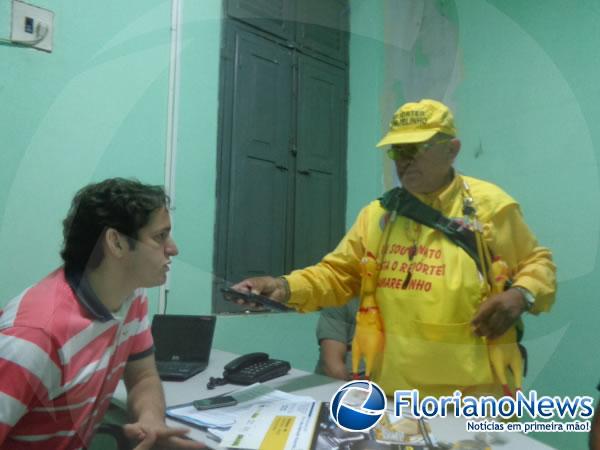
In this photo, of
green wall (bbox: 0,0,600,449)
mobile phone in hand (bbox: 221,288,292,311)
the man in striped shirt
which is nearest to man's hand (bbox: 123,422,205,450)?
the man in striped shirt

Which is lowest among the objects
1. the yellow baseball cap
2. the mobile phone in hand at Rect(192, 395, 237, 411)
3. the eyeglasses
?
the mobile phone in hand at Rect(192, 395, 237, 411)

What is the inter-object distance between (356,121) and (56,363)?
0.97m

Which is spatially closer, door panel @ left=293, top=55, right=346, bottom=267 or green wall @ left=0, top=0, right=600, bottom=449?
green wall @ left=0, top=0, right=600, bottom=449

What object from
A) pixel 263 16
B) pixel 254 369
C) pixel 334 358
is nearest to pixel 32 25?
pixel 263 16

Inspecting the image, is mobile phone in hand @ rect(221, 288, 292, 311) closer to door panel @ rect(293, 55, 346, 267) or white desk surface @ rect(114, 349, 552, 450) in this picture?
white desk surface @ rect(114, 349, 552, 450)

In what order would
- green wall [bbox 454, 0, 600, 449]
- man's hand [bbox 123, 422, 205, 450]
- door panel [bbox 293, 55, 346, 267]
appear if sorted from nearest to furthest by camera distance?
man's hand [bbox 123, 422, 205, 450]
green wall [bbox 454, 0, 600, 449]
door panel [bbox 293, 55, 346, 267]

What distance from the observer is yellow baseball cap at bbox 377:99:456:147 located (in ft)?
2.72

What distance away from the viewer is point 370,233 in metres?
0.91

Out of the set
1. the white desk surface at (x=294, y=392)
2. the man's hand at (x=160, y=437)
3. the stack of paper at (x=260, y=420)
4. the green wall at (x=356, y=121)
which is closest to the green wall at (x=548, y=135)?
the green wall at (x=356, y=121)

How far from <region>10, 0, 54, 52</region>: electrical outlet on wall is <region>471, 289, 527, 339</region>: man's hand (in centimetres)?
113

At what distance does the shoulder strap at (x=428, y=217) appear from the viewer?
793 mm

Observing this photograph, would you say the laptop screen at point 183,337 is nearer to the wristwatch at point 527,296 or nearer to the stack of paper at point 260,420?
the stack of paper at point 260,420

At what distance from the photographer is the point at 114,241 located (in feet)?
2.27

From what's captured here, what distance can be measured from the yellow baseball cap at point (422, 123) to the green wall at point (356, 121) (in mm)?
204
